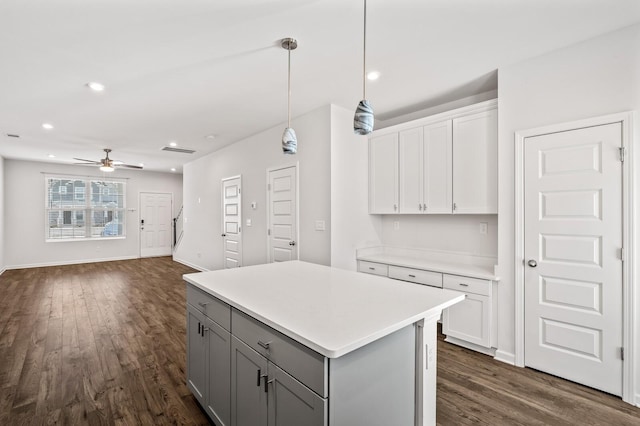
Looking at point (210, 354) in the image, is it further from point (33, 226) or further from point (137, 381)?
point (33, 226)

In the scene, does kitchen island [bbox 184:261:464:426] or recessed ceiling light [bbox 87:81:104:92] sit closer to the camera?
kitchen island [bbox 184:261:464:426]

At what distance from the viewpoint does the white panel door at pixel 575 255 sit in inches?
88.1

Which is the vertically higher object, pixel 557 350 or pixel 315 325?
pixel 315 325

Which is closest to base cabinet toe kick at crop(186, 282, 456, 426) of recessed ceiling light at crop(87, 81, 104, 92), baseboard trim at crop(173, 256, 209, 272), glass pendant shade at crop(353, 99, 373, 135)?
glass pendant shade at crop(353, 99, 373, 135)

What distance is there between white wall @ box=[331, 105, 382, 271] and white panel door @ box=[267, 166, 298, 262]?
2.40 feet

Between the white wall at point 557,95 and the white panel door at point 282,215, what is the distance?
2.50 metres

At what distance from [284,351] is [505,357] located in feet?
7.99

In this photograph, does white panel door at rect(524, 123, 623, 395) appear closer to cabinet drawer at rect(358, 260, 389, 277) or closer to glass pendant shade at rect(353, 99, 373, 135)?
cabinet drawer at rect(358, 260, 389, 277)

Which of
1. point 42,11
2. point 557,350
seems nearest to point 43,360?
point 42,11

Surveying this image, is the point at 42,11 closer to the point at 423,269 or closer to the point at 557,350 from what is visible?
the point at 423,269

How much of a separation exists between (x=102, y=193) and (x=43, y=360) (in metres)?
7.07

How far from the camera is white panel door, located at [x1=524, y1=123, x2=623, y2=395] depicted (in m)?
2.24

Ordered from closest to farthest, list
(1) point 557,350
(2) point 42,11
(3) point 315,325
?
1. (3) point 315,325
2. (2) point 42,11
3. (1) point 557,350

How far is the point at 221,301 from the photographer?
1.81 metres
